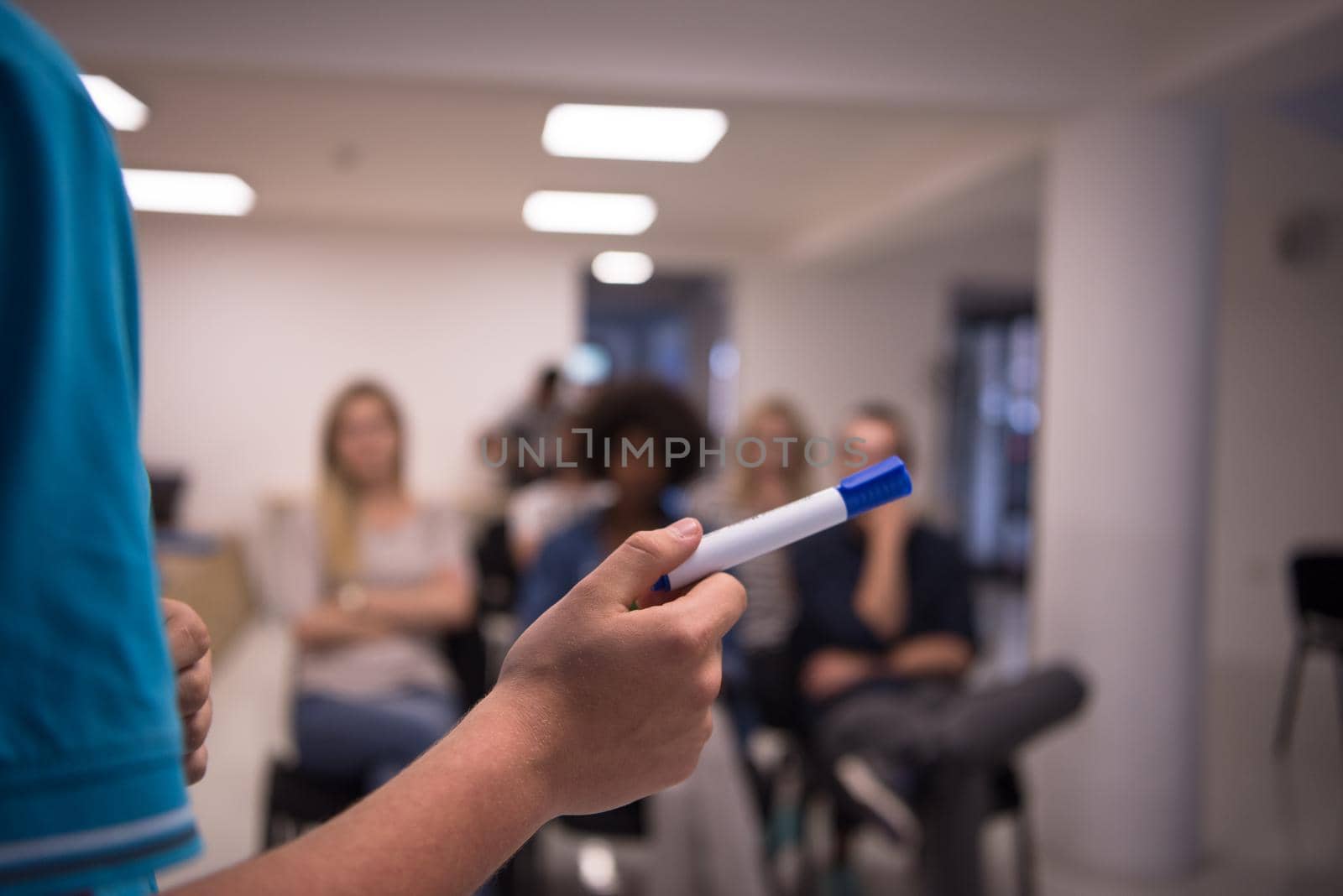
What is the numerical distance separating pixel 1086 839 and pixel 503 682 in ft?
7.09

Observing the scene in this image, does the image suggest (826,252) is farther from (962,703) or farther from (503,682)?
(503,682)

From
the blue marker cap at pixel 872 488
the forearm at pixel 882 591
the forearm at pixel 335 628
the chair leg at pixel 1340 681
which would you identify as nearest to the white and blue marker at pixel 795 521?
the blue marker cap at pixel 872 488

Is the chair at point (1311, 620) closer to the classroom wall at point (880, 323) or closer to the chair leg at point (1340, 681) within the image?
the chair leg at point (1340, 681)

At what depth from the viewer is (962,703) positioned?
0.84 meters

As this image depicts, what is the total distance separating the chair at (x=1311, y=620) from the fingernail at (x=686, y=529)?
3.00 ft

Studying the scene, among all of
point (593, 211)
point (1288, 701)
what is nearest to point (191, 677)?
point (1288, 701)

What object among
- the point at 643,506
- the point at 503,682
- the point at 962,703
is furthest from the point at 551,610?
the point at 962,703

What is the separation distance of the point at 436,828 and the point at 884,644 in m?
0.75

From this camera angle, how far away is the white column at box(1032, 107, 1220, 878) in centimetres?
200

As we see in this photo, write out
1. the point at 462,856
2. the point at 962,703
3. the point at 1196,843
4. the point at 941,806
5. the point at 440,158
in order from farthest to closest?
the point at 440,158 → the point at 1196,843 → the point at 941,806 → the point at 962,703 → the point at 462,856

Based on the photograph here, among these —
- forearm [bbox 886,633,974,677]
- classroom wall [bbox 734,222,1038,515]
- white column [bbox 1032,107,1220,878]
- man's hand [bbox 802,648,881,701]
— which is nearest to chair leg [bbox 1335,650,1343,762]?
forearm [bbox 886,633,974,677]

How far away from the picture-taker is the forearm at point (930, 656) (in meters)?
0.98

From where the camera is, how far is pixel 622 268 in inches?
168

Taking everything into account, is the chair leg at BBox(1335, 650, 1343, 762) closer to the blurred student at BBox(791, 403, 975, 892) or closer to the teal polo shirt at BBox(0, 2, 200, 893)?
the blurred student at BBox(791, 403, 975, 892)
